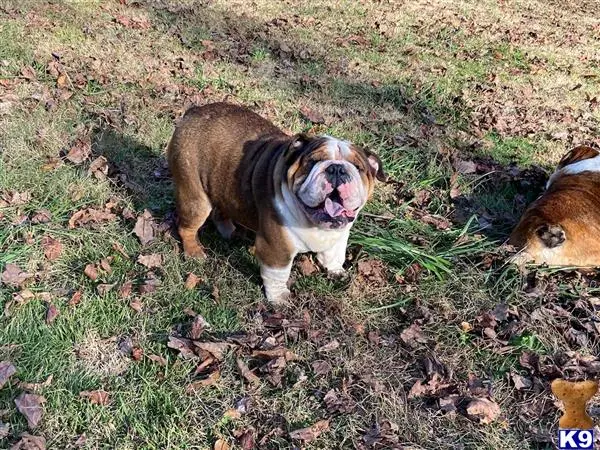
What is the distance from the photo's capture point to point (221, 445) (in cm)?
336

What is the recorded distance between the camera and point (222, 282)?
454cm

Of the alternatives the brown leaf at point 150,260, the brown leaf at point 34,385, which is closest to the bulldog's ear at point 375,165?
the brown leaf at point 150,260

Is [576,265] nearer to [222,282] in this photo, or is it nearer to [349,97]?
[222,282]

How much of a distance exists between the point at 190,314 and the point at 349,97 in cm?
450

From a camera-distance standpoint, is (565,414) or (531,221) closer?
(565,414)

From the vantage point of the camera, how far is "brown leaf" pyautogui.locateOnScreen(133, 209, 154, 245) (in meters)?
4.85

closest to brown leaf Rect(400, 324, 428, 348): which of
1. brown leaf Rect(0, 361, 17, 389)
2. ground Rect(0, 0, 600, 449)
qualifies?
ground Rect(0, 0, 600, 449)

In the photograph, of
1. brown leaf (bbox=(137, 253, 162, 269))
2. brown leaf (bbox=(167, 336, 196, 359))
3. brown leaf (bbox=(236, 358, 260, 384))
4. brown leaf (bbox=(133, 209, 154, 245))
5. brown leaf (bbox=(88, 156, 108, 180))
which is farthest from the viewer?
brown leaf (bbox=(88, 156, 108, 180))

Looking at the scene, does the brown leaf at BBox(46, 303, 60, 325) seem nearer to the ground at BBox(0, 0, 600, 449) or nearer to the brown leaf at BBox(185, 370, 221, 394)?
the ground at BBox(0, 0, 600, 449)

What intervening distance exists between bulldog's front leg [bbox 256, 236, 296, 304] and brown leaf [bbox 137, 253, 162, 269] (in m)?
0.93

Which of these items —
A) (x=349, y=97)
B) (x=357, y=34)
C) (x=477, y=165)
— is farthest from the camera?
(x=357, y=34)

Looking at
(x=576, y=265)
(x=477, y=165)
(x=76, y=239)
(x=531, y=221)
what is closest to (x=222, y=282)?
(x=76, y=239)

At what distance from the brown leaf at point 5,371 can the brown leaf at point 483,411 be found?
9.57 ft

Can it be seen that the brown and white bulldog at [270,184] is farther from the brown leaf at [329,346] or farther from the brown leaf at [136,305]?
the brown leaf at [136,305]
